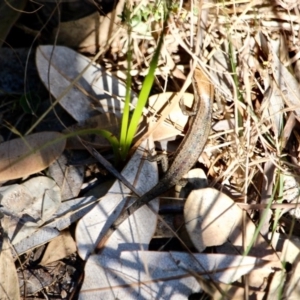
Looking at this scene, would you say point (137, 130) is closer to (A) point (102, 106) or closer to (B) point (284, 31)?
(A) point (102, 106)

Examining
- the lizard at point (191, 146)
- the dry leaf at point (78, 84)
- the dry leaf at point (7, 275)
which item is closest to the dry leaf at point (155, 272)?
the lizard at point (191, 146)

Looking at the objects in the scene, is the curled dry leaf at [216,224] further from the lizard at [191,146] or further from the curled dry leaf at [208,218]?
the lizard at [191,146]

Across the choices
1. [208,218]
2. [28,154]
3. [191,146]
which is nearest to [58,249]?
[28,154]

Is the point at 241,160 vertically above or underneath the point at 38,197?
above

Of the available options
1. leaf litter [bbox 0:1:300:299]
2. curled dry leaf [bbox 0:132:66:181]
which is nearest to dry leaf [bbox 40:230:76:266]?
leaf litter [bbox 0:1:300:299]

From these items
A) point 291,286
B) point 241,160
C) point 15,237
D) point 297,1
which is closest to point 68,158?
point 15,237

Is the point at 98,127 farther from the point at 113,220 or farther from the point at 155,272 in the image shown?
the point at 155,272

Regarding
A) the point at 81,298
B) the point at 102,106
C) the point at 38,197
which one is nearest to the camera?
the point at 81,298
